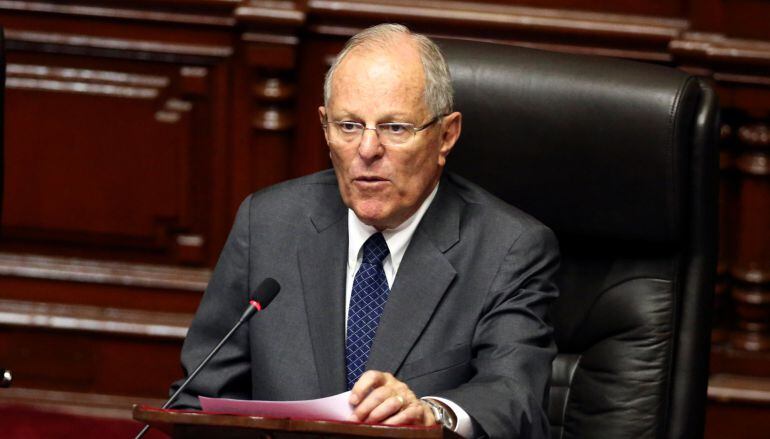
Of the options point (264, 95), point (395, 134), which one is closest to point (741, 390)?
point (264, 95)

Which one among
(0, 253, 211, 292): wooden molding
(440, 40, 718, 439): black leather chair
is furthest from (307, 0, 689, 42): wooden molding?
(440, 40, 718, 439): black leather chair

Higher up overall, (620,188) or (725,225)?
(620,188)

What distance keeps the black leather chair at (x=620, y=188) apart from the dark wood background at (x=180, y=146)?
109 centimetres

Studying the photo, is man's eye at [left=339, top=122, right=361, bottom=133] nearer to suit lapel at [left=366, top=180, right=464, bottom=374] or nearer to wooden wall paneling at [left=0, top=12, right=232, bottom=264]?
suit lapel at [left=366, top=180, right=464, bottom=374]

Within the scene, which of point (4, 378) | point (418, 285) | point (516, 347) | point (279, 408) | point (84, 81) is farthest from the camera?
point (84, 81)

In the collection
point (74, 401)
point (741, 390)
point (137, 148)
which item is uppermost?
point (137, 148)

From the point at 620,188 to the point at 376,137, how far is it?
0.42 metres

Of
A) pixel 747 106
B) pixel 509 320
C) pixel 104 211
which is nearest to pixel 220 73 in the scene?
pixel 104 211

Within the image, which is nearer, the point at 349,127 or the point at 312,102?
the point at 349,127

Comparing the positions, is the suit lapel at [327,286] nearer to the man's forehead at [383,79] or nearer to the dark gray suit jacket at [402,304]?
the dark gray suit jacket at [402,304]

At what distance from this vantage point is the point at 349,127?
1923 mm

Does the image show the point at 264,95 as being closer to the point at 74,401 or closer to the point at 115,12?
the point at 115,12

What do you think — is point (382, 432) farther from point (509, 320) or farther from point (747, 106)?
point (747, 106)

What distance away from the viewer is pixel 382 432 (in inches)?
55.6
